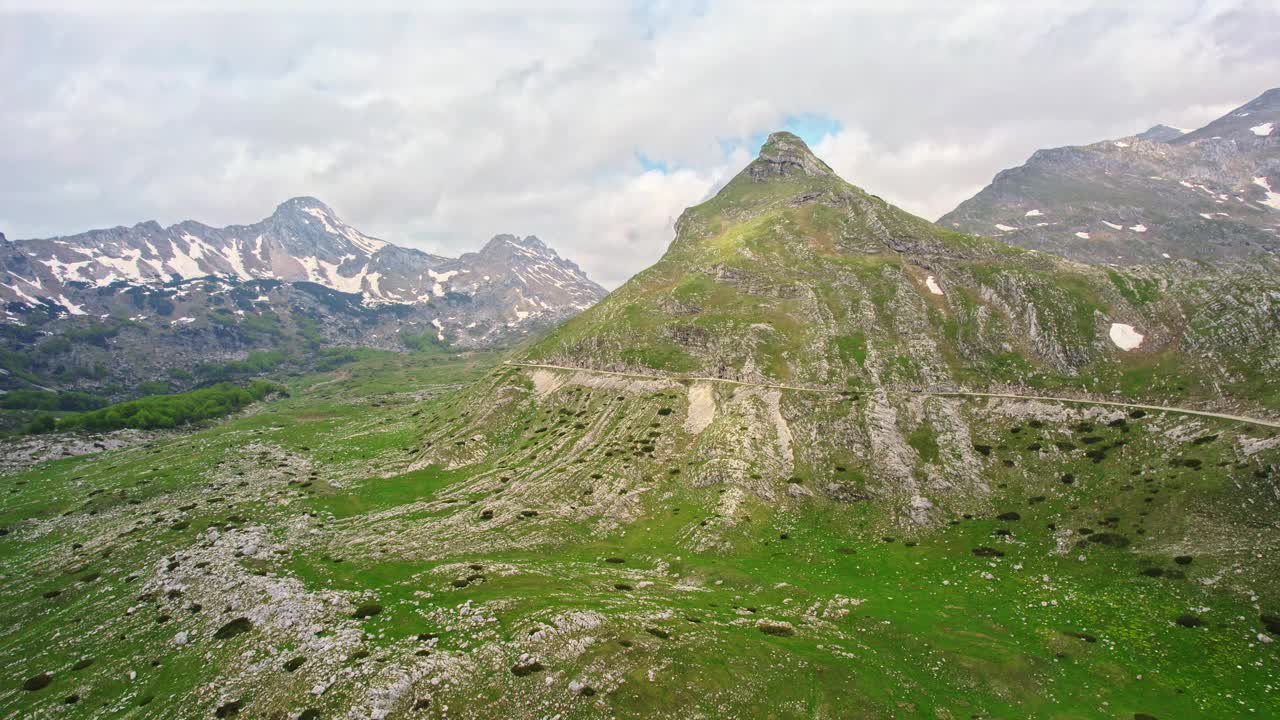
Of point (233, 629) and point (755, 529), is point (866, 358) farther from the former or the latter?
point (233, 629)

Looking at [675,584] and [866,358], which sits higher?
[866,358]

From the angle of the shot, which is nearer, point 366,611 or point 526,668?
point 526,668

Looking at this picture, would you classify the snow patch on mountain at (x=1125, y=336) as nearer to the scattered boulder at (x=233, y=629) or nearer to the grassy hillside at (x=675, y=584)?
the grassy hillside at (x=675, y=584)

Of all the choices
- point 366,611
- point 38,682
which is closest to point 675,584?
point 366,611

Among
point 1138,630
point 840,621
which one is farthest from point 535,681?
point 1138,630

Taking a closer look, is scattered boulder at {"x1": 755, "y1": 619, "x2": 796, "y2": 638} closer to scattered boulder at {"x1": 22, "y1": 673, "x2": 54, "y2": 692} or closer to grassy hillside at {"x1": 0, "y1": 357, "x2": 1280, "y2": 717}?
grassy hillside at {"x1": 0, "y1": 357, "x2": 1280, "y2": 717}

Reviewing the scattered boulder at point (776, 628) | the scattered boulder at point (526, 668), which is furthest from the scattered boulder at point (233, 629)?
the scattered boulder at point (776, 628)

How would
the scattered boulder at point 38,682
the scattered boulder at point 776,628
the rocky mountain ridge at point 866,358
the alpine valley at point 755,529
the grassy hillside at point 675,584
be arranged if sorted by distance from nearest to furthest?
A: 1. the grassy hillside at point 675,584
2. the alpine valley at point 755,529
3. the scattered boulder at point 38,682
4. the scattered boulder at point 776,628
5. the rocky mountain ridge at point 866,358

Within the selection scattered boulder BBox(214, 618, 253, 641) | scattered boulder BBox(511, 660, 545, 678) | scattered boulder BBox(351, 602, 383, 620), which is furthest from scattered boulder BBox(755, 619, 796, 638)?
scattered boulder BBox(214, 618, 253, 641)
